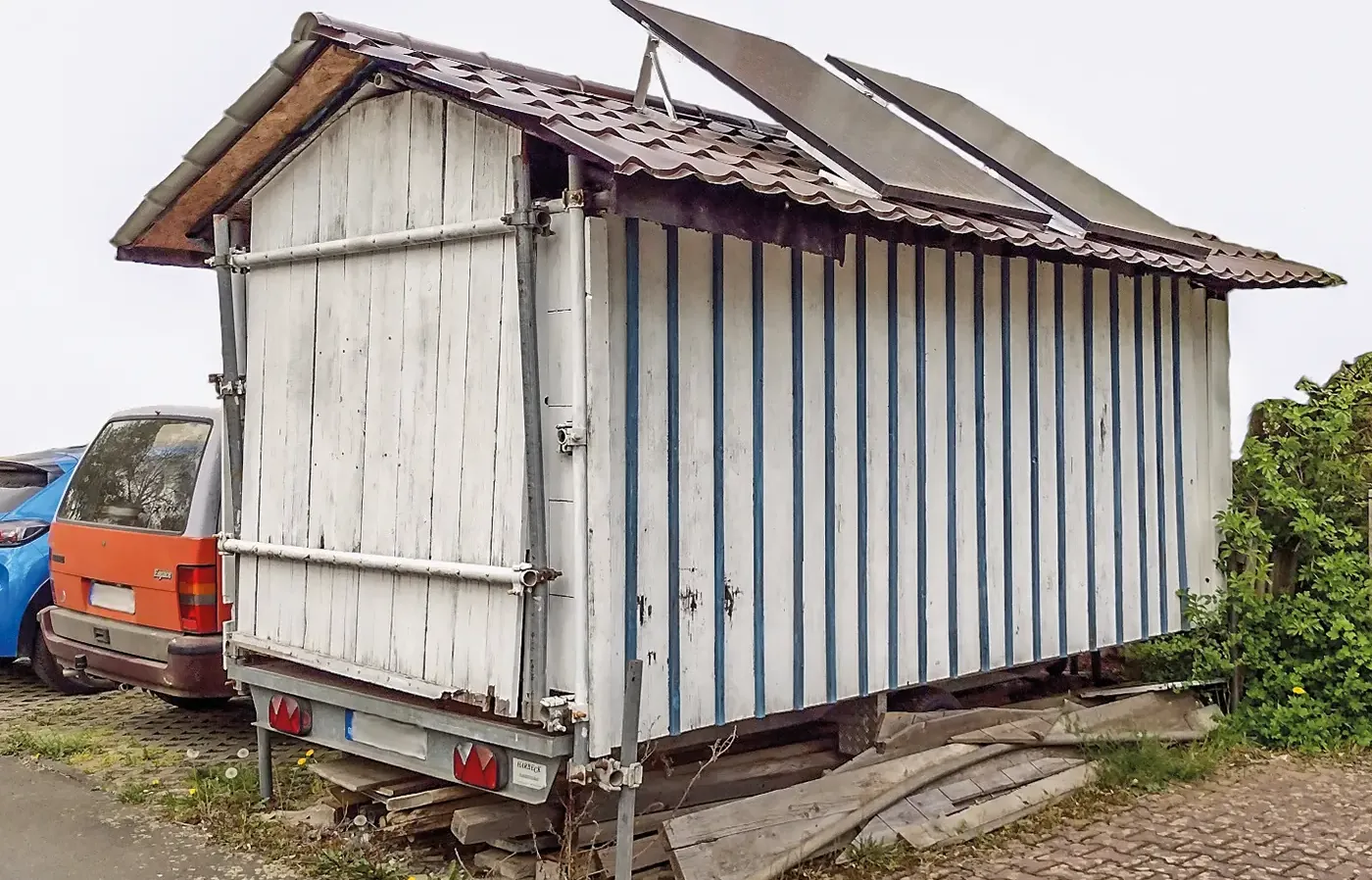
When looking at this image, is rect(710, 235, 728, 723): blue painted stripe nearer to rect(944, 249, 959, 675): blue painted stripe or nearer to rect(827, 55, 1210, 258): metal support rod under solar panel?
rect(944, 249, 959, 675): blue painted stripe

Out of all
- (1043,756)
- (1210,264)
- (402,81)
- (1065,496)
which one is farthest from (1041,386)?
(402,81)

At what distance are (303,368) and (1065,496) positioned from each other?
3.99m

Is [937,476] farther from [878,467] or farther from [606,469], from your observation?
[606,469]

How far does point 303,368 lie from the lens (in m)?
5.77

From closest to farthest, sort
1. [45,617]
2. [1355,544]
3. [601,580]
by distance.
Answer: [601,580], [1355,544], [45,617]

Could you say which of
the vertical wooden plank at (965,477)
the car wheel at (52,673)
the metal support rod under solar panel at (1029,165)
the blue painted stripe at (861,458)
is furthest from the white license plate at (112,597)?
the metal support rod under solar panel at (1029,165)

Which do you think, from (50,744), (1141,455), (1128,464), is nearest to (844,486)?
(1128,464)

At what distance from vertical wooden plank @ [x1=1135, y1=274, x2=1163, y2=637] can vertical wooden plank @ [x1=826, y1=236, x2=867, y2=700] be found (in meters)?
2.46

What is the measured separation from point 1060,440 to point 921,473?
1201 mm

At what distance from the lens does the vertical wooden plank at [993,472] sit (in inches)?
246

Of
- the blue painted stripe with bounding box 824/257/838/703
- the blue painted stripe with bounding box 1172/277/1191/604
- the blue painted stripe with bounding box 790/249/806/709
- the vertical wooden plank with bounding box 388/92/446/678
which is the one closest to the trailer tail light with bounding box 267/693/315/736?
the vertical wooden plank with bounding box 388/92/446/678

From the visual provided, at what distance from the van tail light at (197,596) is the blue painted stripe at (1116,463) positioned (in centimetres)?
506

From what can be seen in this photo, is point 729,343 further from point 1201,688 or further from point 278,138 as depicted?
point 1201,688

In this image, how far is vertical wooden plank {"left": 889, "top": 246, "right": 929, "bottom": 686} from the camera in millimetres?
5805
